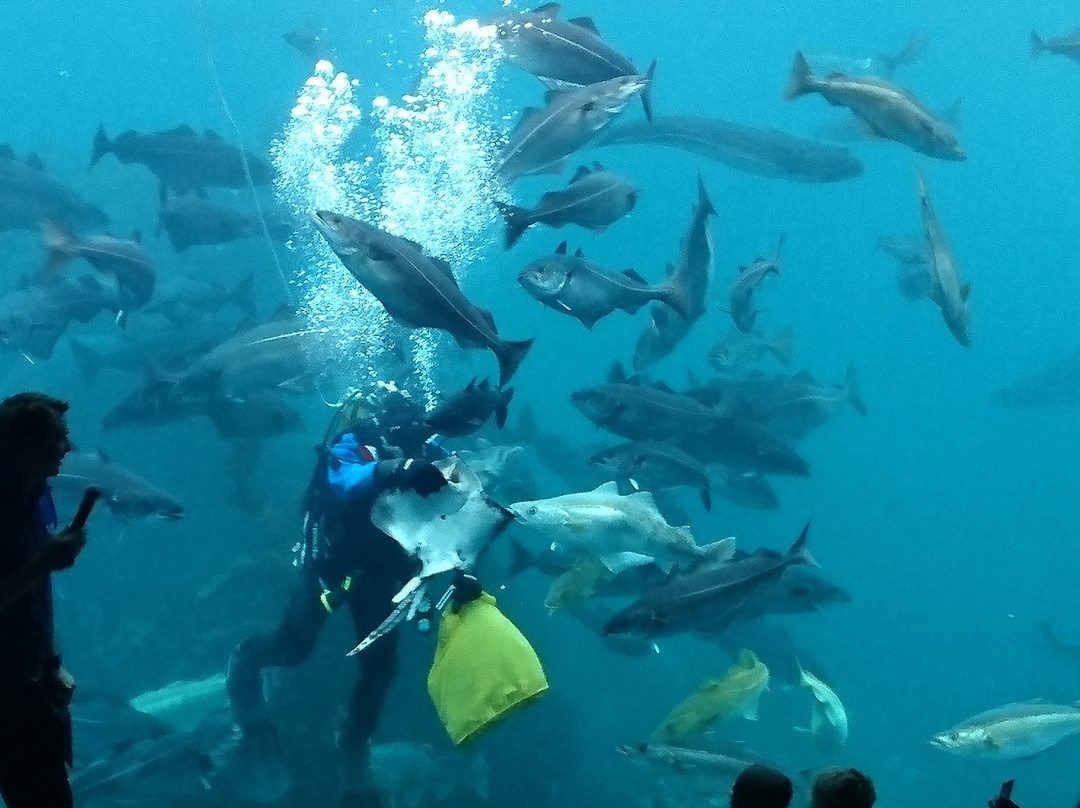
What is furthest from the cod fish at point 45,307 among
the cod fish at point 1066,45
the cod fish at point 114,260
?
the cod fish at point 1066,45

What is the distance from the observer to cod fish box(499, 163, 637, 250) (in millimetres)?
4602

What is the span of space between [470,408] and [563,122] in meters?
1.97

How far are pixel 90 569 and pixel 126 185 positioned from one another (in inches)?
462

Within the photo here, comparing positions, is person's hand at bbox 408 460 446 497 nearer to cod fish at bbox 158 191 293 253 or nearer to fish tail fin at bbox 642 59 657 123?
fish tail fin at bbox 642 59 657 123

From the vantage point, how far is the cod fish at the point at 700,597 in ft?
14.1

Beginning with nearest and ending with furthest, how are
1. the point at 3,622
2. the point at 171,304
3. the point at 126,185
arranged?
the point at 3,622 → the point at 171,304 → the point at 126,185

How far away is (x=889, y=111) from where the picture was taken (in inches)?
186

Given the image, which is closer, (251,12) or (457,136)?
(457,136)

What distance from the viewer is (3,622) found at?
44.2 inches

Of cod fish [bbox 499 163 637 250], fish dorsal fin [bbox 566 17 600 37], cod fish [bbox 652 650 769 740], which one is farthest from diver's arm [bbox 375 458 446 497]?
fish dorsal fin [bbox 566 17 600 37]

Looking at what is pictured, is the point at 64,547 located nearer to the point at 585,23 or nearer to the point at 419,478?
the point at 419,478

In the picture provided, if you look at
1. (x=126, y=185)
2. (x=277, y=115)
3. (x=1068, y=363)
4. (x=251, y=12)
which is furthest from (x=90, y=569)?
(x=251, y=12)

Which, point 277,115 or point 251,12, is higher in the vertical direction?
point 277,115

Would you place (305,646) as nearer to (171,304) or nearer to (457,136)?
(171,304)
